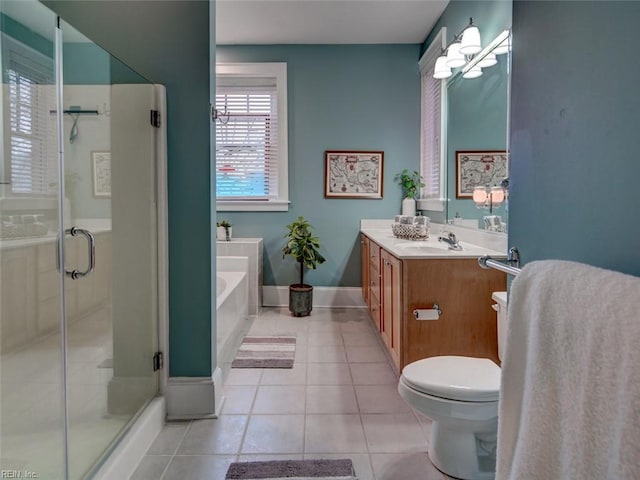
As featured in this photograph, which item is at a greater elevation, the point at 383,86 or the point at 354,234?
the point at 383,86

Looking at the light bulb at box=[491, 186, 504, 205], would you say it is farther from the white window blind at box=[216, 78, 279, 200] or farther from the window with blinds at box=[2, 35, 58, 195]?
the white window blind at box=[216, 78, 279, 200]

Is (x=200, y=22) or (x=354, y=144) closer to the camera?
(x=200, y=22)

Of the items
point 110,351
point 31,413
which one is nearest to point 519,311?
point 31,413

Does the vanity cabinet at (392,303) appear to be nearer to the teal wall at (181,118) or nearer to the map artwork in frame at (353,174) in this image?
the teal wall at (181,118)

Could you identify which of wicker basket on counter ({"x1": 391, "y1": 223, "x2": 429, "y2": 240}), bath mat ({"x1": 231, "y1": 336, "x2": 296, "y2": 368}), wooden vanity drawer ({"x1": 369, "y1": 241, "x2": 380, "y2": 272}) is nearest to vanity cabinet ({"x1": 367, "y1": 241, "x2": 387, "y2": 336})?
wooden vanity drawer ({"x1": 369, "y1": 241, "x2": 380, "y2": 272})

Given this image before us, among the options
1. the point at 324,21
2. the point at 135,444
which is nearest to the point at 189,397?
the point at 135,444

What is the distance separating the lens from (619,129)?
0.66 metres

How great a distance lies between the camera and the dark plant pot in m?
4.00

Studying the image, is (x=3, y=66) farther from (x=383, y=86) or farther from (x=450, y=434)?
(x=383, y=86)

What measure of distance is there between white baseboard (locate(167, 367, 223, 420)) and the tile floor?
0.05 m

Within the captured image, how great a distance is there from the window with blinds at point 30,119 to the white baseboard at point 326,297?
10.2 ft

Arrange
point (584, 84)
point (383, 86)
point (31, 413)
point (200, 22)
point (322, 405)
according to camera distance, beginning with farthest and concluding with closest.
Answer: point (383, 86), point (322, 405), point (200, 22), point (31, 413), point (584, 84)

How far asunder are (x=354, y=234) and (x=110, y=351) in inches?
117

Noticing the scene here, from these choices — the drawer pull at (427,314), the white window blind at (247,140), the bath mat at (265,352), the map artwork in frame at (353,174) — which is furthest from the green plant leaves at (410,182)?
the drawer pull at (427,314)
